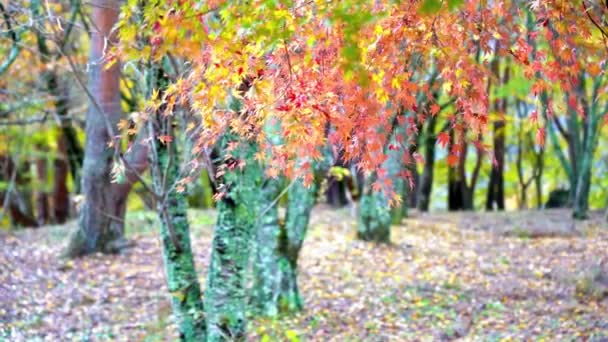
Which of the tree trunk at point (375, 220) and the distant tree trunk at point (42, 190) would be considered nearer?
the tree trunk at point (375, 220)

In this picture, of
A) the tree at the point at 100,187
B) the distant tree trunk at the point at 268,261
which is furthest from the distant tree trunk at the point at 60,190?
the distant tree trunk at the point at 268,261

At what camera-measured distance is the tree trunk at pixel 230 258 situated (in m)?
6.45

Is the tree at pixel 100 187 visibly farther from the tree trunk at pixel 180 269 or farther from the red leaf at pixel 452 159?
the red leaf at pixel 452 159

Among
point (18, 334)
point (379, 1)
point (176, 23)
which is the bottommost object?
point (18, 334)

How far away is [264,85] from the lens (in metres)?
3.76

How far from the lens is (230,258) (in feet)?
21.2

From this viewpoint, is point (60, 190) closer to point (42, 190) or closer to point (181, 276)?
point (42, 190)

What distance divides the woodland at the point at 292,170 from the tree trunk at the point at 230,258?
2 centimetres

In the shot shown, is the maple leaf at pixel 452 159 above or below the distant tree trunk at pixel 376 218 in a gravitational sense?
above

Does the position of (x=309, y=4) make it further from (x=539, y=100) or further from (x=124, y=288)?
(x=124, y=288)

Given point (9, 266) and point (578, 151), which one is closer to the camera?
point (9, 266)

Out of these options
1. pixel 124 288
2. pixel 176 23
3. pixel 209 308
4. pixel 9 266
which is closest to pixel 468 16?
pixel 176 23

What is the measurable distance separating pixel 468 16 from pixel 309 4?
1.01 m

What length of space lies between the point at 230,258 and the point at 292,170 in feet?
5.83
